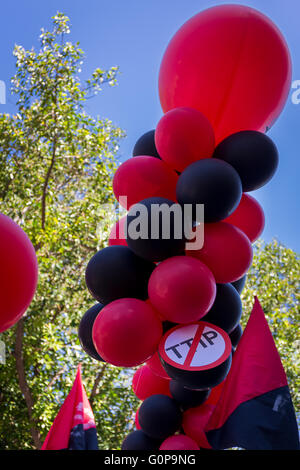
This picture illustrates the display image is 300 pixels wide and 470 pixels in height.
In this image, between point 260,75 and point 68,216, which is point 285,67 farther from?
point 68,216

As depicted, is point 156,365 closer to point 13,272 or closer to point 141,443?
point 141,443

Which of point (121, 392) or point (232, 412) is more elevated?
point (121, 392)

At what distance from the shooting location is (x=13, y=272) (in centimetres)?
180

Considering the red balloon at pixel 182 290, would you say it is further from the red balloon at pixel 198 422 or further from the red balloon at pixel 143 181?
the red balloon at pixel 198 422

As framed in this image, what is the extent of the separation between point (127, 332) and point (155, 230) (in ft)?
1.76

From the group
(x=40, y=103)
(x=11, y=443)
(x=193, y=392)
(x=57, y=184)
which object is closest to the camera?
(x=193, y=392)

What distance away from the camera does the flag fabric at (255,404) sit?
218cm

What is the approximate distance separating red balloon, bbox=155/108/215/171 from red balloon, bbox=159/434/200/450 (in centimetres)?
177

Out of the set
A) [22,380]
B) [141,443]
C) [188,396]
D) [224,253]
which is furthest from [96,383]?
[224,253]

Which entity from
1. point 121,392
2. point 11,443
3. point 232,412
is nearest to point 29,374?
point 11,443

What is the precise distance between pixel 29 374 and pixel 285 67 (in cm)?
620

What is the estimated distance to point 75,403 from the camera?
3447 millimetres

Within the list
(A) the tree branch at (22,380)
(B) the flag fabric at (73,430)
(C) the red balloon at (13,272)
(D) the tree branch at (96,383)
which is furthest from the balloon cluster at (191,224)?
(D) the tree branch at (96,383)
